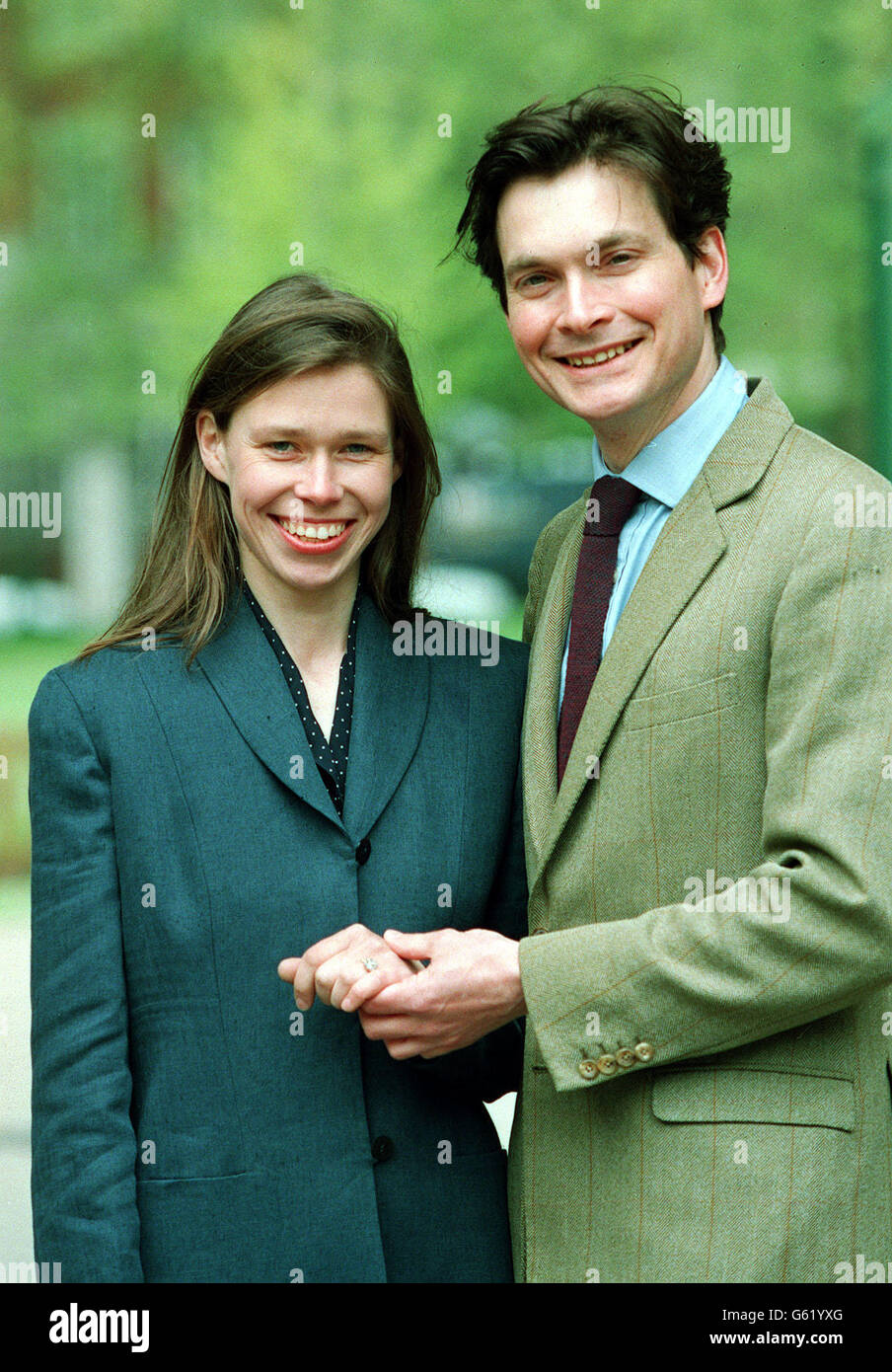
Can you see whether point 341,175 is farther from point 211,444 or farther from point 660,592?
point 660,592

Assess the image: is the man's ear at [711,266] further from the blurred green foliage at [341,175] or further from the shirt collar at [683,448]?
the blurred green foliage at [341,175]

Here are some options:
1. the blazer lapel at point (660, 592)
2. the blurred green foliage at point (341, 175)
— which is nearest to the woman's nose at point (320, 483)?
the blazer lapel at point (660, 592)

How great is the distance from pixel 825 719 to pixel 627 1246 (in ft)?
2.77

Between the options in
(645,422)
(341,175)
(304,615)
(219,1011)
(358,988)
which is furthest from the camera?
(341,175)

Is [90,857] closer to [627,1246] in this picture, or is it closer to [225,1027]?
[225,1027]

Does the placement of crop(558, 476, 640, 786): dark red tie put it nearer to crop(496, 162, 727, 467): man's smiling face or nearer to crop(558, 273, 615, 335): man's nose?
crop(496, 162, 727, 467): man's smiling face

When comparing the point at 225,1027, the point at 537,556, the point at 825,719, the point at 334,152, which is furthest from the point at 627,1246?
the point at 334,152

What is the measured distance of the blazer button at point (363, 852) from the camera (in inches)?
97.7

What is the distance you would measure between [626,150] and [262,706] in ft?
3.46

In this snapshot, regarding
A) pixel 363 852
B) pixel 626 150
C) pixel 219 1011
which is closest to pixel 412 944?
pixel 363 852

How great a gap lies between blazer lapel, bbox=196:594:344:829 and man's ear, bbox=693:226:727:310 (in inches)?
36.7

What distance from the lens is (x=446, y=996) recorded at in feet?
7.48

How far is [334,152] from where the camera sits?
25.2ft

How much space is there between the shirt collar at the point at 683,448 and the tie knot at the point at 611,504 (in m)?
0.02
